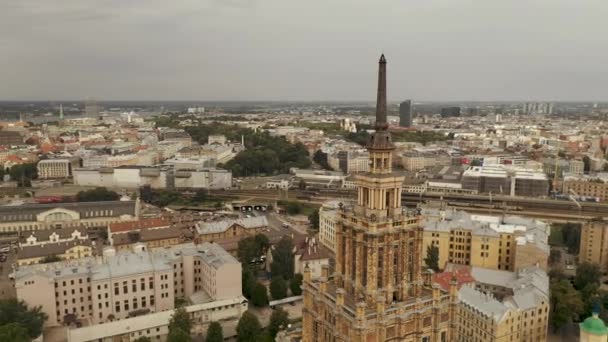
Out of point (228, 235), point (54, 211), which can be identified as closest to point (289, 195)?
point (228, 235)

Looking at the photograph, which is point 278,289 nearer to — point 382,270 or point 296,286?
point 296,286

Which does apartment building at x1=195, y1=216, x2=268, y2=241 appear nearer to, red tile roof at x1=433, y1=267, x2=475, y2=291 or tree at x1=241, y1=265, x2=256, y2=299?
tree at x1=241, y1=265, x2=256, y2=299

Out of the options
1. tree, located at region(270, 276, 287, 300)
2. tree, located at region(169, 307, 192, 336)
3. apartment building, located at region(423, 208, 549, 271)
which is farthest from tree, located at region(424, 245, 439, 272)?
tree, located at region(169, 307, 192, 336)

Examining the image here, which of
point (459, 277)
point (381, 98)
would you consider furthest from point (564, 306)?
point (381, 98)

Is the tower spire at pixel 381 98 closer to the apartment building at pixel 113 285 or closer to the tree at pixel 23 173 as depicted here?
the apartment building at pixel 113 285

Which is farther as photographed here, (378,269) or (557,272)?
(557,272)

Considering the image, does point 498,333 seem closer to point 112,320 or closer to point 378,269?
point 378,269
